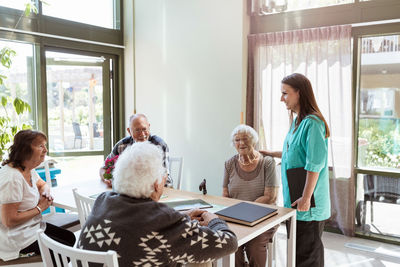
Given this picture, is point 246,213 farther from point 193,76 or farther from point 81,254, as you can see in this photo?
point 193,76

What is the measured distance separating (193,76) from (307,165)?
2.20 m

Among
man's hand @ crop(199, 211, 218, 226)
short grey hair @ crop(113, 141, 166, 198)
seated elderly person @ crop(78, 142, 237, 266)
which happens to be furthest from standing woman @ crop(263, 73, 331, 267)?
short grey hair @ crop(113, 141, 166, 198)

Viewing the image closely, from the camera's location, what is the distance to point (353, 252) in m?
2.98

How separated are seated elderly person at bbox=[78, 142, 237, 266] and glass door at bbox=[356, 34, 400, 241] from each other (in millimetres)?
2353

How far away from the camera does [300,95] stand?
204 centimetres

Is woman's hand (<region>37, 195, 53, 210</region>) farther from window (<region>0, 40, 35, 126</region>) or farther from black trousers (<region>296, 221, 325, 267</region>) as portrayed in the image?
window (<region>0, 40, 35, 126</region>)

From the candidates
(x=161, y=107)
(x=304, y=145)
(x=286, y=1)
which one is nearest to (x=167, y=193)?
(x=304, y=145)

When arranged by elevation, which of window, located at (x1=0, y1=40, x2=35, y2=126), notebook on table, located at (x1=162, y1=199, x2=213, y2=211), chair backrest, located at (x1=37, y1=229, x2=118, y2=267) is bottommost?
notebook on table, located at (x1=162, y1=199, x2=213, y2=211)

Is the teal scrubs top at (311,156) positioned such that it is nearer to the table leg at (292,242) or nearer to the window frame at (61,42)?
the table leg at (292,242)

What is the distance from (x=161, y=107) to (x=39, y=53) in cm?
142

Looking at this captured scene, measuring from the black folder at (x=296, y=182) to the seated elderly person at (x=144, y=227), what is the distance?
2.58ft

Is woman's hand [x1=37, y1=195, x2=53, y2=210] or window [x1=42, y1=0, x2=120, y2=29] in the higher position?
window [x1=42, y1=0, x2=120, y2=29]

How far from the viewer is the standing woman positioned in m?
1.96

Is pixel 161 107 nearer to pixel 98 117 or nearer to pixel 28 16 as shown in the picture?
pixel 98 117
